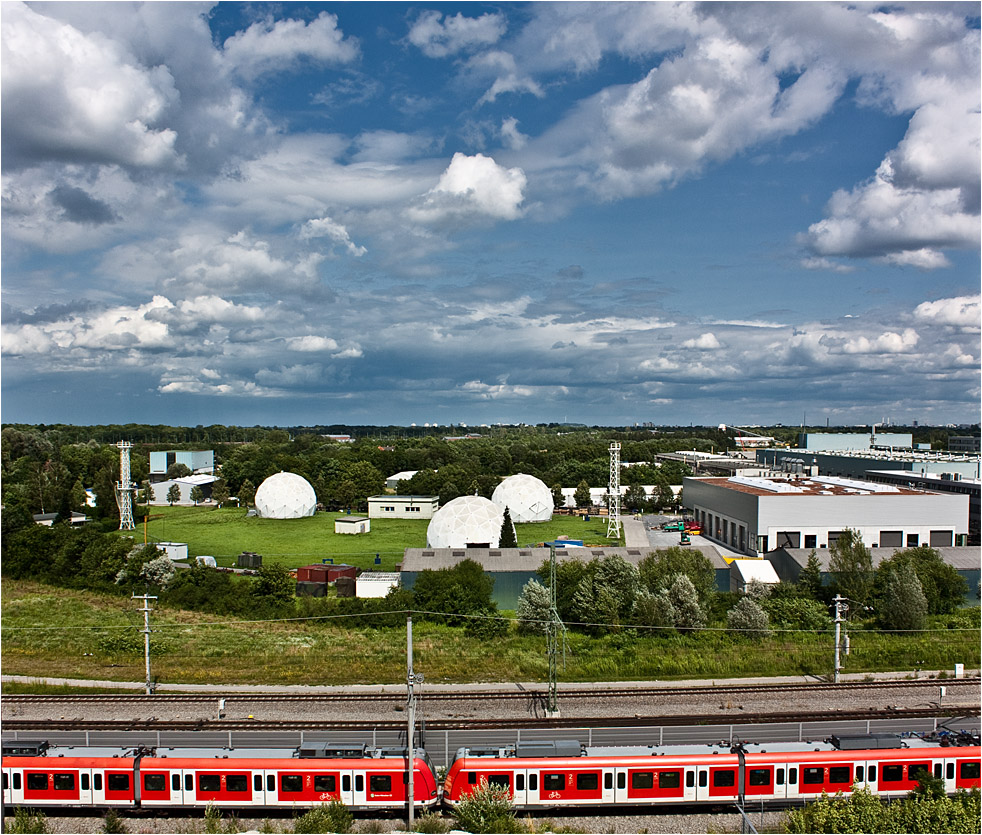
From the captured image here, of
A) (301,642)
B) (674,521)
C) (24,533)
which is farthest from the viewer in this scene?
(674,521)

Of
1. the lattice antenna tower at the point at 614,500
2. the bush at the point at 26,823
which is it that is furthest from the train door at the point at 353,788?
the lattice antenna tower at the point at 614,500

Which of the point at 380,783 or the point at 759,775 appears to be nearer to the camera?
the point at 380,783

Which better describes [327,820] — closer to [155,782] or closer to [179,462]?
[155,782]

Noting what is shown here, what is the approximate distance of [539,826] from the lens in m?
17.1

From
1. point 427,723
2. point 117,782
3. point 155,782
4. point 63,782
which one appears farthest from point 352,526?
point 155,782

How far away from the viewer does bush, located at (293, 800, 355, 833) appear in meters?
16.1

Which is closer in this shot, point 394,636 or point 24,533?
point 394,636

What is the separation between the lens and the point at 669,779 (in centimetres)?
1755

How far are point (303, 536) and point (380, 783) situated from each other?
51671mm

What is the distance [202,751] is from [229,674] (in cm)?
1149

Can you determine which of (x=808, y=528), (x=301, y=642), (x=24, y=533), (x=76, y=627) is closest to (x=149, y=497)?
(x=24, y=533)

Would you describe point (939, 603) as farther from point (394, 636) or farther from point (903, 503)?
point (394, 636)

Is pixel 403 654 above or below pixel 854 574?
below

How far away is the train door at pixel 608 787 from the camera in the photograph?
17531 millimetres
